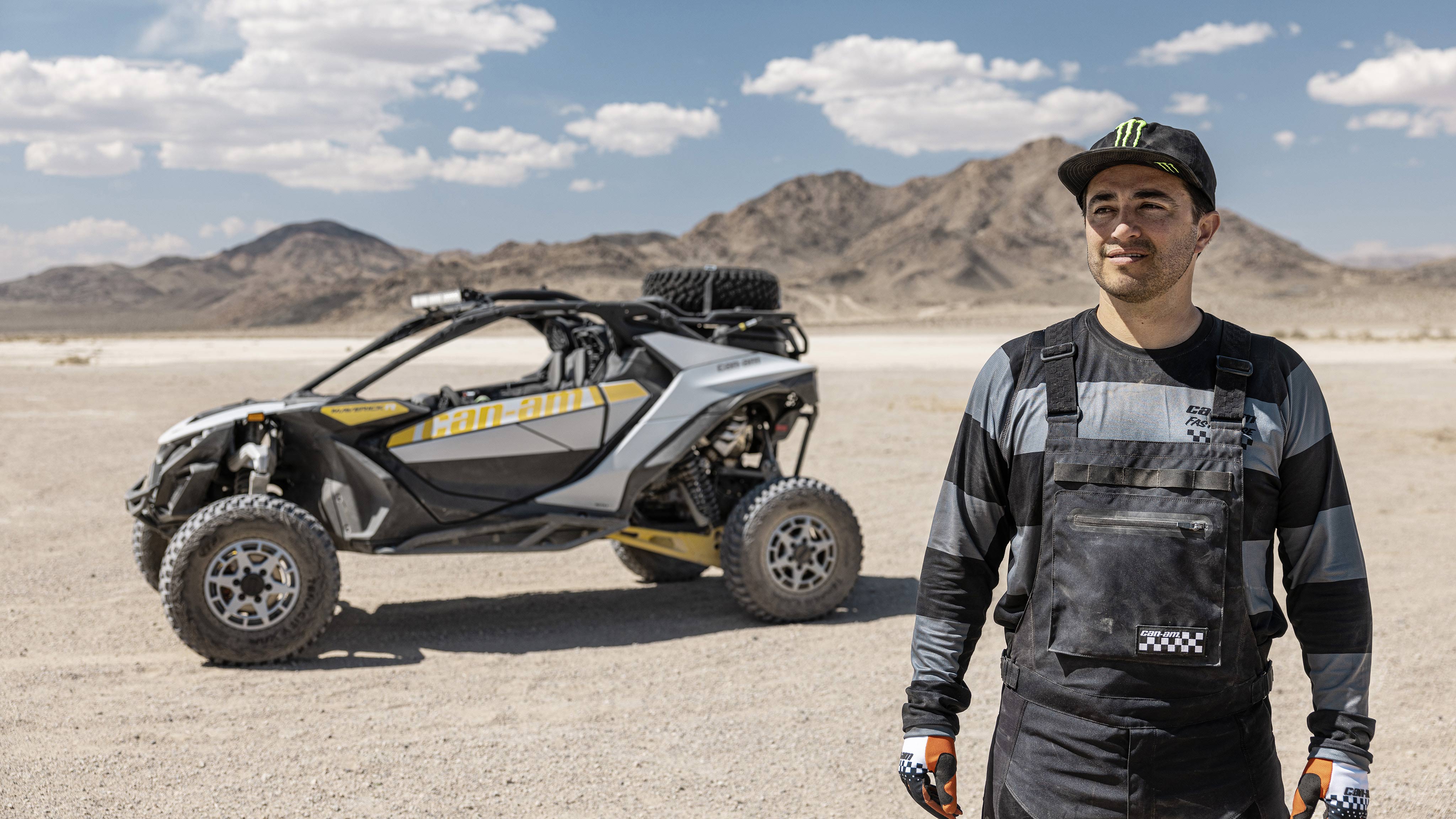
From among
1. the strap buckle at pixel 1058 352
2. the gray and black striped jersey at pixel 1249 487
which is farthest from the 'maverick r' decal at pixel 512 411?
the strap buckle at pixel 1058 352

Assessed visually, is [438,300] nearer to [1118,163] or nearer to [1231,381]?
[1118,163]

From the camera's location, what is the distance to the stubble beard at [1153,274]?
7.25ft

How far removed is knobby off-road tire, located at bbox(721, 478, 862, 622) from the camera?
6.34 m

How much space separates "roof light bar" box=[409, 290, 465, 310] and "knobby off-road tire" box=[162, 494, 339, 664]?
4.50 feet

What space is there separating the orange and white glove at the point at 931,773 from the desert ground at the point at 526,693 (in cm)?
186

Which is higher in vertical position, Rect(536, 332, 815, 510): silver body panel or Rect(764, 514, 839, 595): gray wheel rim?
Rect(536, 332, 815, 510): silver body panel

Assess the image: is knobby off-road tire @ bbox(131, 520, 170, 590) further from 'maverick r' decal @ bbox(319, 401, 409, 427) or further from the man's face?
the man's face

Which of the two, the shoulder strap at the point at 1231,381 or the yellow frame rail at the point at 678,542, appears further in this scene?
the yellow frame rail at the point at 678,542

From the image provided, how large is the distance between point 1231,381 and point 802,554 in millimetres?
4437

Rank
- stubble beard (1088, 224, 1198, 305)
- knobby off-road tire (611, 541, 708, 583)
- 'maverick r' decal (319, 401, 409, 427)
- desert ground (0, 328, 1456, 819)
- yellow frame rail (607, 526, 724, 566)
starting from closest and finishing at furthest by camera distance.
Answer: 1. stubble beard (1088, 224, 1198, 305)
2. desert ground (0, 328, 1456, 819)
3. 'maverick r' decal (319, 401, 409, 427)
4. yellow frame rail (607, 526, 724, 566)
5. knobby off-road tire (611, 541, 708, 583)

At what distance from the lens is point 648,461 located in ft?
20.9

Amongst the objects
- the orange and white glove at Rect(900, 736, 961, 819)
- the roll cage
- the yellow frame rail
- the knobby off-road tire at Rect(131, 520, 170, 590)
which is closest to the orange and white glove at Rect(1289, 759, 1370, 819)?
the orange and white glove at Rect(900, 736, 961, 819)

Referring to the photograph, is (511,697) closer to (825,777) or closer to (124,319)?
(825,777)

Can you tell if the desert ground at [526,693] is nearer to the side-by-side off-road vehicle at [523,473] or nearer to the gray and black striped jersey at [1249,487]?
the side-by-side off-road vehicle at [523,473]
